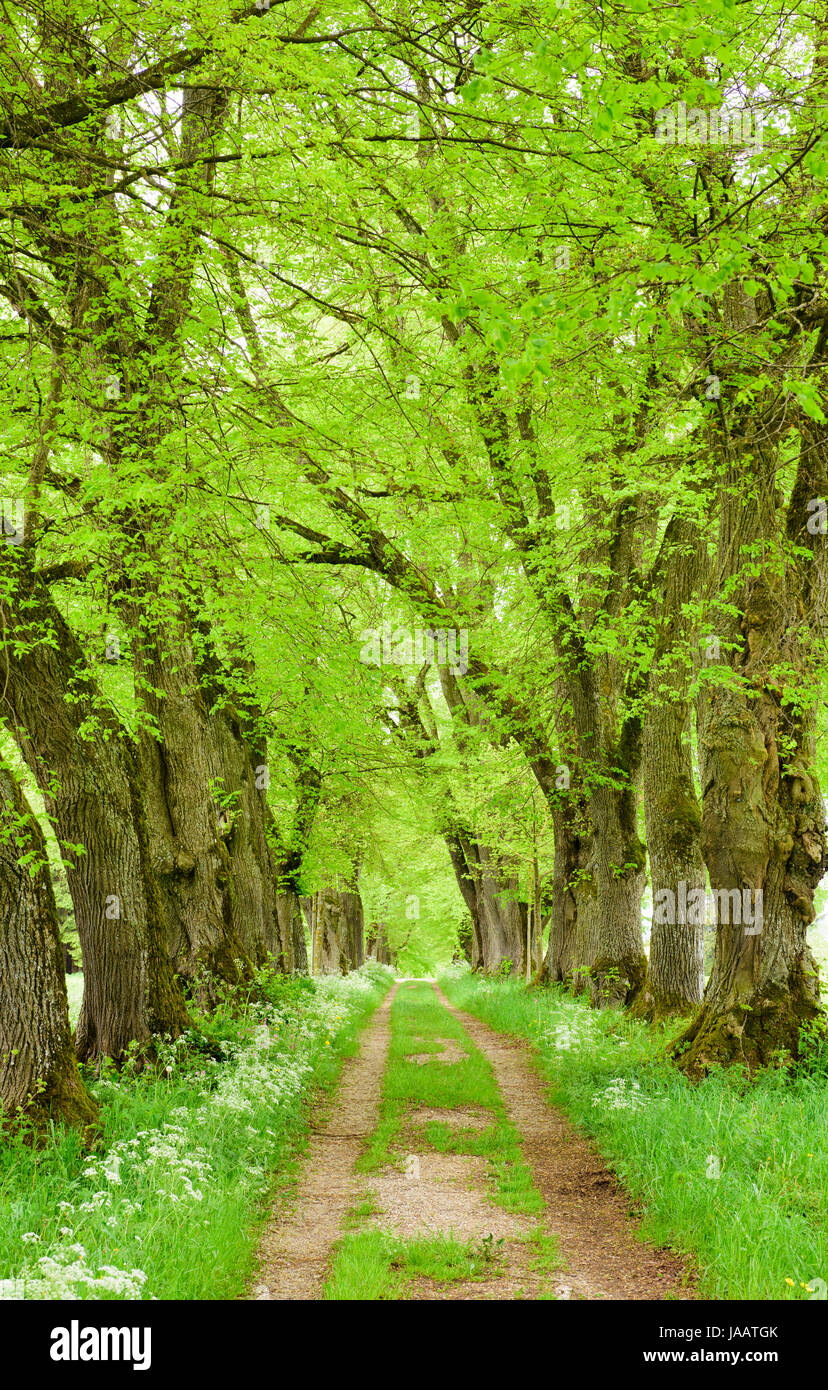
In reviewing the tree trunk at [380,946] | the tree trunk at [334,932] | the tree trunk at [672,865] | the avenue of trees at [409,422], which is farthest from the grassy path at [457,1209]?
the tree trunk at [380,946]

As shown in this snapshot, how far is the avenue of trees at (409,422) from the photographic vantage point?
676 centimetres

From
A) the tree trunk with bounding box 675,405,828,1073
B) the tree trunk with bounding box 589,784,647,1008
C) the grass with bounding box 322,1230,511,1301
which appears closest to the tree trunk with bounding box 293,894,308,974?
the tree trunk with bounding box 589,784,647,1008

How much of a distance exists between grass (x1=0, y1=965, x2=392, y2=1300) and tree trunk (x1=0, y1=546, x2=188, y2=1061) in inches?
27.8

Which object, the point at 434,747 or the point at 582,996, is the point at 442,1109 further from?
the point at 434,747

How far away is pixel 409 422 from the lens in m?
9.48

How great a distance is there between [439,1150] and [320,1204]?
1.87 m

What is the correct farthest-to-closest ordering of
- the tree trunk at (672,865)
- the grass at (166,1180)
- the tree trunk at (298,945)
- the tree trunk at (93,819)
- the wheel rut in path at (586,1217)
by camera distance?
the tree trunk at (298,945), the tree trunk at (672,865), the tree trunk at (93,819), the wheel rut in path at (586,1217), the grass at (166,1180)

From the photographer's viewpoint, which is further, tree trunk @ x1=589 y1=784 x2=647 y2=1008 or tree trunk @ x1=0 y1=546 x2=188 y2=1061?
tree trunk @ x1=589 y1=784 x2=647 y2=1008

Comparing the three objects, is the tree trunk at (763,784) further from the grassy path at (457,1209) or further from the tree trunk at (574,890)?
the tree trunk at (574,890)

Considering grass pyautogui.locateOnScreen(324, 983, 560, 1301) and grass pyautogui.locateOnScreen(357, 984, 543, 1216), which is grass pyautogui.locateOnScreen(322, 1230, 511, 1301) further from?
grass pyautogui.locateOnScreen(357, 984, 543, 1216)

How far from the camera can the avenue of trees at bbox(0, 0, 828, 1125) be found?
6762 millimetres

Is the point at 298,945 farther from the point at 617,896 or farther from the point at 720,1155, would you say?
the point at 720,1155

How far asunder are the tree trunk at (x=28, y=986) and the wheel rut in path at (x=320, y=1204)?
175 cm

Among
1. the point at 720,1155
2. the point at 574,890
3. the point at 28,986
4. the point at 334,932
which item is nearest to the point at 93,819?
the point at 28,986
